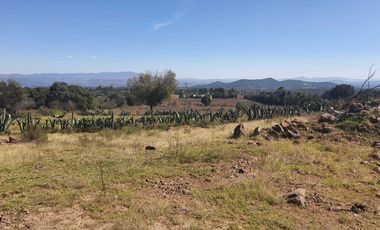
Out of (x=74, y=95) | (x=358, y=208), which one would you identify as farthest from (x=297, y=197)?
(x=74, y=95)

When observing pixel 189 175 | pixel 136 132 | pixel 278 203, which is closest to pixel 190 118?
pixel 136 132

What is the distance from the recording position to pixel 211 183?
304 inches

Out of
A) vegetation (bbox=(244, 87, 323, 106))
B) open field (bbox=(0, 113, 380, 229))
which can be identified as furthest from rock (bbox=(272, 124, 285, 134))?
vegetation (bbox=(244, 87, 323, 106))

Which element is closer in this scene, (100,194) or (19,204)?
(19,204)

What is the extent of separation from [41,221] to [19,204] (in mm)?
820

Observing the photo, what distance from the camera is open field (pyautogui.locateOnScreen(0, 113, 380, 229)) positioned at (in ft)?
19.2

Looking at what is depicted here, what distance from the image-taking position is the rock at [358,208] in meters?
6.58

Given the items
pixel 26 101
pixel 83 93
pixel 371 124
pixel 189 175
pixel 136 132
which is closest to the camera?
pixel 189 175

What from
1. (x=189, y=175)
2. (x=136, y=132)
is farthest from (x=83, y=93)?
(x=189, y=175)

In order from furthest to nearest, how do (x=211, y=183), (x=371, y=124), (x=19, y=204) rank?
(x=371, y=124) → (x=211, y=183) → (x=19, y=204)

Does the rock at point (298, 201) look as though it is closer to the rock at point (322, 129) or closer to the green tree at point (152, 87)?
the rock at point (322, 129)

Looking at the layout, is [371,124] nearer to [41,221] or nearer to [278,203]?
[278,203]

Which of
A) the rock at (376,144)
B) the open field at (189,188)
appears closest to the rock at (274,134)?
the open field at (189,188)

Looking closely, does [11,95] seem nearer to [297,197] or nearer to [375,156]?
[375,156]
